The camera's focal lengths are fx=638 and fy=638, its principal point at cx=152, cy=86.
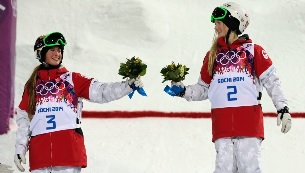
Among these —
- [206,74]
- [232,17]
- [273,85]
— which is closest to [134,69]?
[206,74]

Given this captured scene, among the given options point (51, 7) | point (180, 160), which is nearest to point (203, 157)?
point (180, 160)

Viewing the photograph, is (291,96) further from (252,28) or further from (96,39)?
(96,39)

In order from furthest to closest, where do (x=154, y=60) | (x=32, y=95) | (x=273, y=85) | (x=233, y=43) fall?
(x=154, y=60) → (x=233, y=43) → (x=273, y=85) → (x=32, y=95)

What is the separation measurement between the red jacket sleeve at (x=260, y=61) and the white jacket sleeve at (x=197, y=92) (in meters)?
0.46

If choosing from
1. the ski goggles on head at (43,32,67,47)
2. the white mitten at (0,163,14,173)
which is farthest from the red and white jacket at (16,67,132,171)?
the white mitten at (0,163,14,173)

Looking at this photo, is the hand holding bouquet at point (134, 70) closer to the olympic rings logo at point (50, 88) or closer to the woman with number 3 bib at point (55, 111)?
the woman with number 3 bib at point (55, 111)

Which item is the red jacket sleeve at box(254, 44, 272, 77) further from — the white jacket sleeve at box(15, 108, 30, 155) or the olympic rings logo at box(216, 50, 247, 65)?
the white jacket sleeve at box(15, 108, 30, 155)

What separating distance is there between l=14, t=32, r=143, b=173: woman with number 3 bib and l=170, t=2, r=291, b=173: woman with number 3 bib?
2.47 feet

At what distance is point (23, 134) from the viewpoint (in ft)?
16.3

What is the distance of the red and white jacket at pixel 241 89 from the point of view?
16.5ft

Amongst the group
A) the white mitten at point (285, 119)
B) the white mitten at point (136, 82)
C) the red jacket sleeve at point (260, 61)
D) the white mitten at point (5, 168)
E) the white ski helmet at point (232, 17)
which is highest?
A: the white ski helmet at point (232, 17)

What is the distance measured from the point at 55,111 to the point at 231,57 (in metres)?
1.47

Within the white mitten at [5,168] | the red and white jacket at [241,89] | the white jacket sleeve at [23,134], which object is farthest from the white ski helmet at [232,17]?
the white mitten at [5,168]

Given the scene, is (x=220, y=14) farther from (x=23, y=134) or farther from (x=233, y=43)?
(x=23, y=134)
